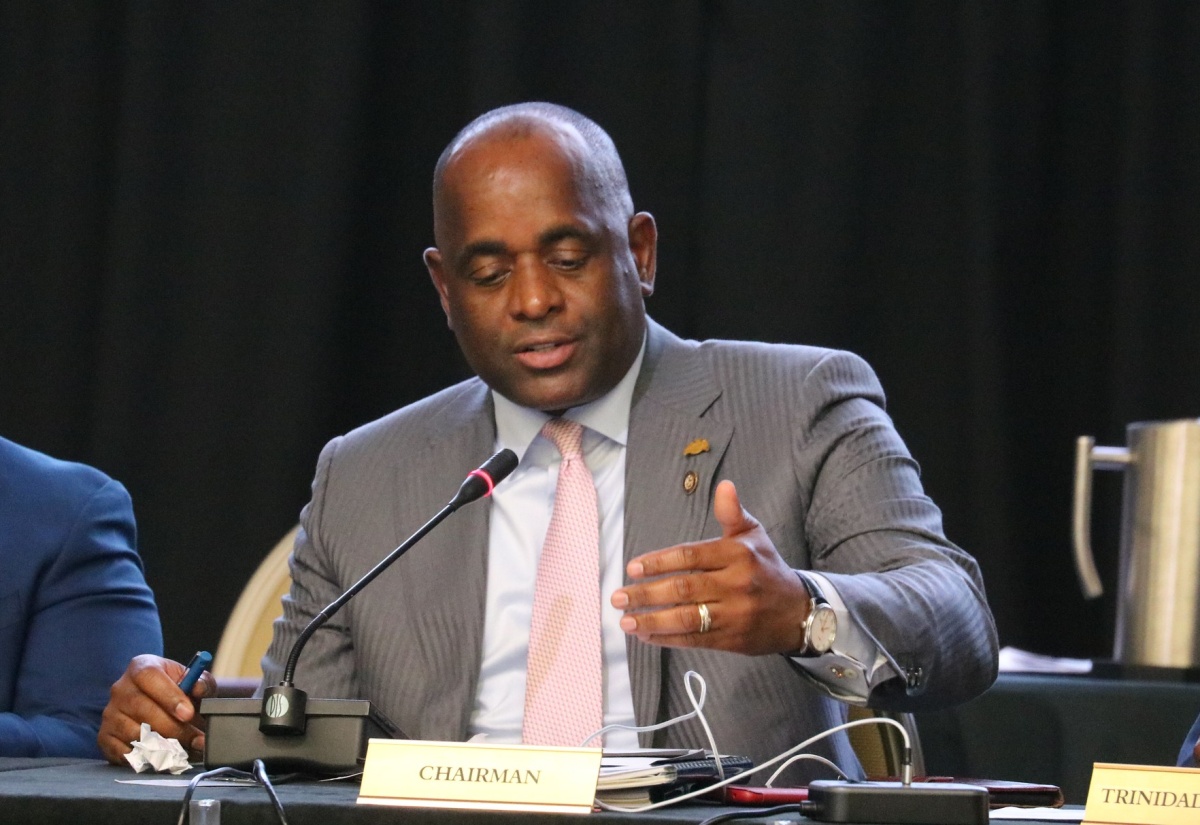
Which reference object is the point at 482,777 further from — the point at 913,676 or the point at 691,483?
the point at 691,483

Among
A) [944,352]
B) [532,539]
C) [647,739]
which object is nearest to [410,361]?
[944,352]

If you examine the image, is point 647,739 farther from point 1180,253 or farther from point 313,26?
point 313,26

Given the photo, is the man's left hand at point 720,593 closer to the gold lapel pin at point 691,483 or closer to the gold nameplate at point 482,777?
the gold nameplate at point 482,777

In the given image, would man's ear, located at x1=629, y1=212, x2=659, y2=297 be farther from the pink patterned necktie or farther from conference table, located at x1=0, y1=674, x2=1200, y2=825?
conference table, located at x1=0, y1=674, x2=1200, y2=825

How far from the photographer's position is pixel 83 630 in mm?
2287

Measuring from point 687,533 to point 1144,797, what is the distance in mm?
887

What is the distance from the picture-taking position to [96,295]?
3648 millimetres

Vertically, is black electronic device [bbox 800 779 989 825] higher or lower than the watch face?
lower

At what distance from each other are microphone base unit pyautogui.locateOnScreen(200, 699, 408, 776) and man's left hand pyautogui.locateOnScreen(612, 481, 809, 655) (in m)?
0.30

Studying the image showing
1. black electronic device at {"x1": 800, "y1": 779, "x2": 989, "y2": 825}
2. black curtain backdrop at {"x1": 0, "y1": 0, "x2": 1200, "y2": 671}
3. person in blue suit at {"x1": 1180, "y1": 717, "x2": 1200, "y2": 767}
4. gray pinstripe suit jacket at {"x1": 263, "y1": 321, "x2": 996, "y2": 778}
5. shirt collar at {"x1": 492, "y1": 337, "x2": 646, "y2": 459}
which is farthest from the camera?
black curtain backdrop at {"x1": 0, "y1": 0, "x2": 1200, "y2": 671}

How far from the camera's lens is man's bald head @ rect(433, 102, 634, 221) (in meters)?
2.22

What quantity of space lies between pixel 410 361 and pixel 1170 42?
168 centimetres

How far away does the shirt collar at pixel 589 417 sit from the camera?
2.25 m

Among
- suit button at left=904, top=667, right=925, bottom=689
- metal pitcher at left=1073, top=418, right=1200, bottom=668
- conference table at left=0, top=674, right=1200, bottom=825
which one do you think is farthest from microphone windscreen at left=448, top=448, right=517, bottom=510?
metal pitcher at left=1073, top=418, right=1200, bottom=668
